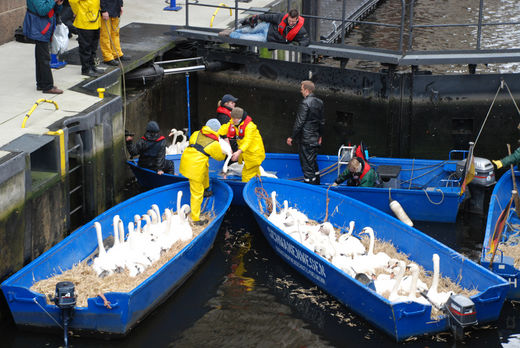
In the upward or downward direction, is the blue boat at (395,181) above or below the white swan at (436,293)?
above

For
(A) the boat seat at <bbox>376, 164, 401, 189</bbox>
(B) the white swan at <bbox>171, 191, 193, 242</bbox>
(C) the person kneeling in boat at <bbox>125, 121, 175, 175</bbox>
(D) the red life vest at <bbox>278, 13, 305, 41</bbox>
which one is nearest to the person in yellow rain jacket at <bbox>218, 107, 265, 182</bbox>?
(C) the person kneeling in boat at <bbox>125, 121, 175, 175</bbox>

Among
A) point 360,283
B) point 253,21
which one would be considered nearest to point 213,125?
point 253,21

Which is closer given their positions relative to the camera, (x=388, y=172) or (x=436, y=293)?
(x=436, y=293)

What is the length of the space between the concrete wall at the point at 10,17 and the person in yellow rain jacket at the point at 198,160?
605 cm

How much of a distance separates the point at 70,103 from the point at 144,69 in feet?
9.43

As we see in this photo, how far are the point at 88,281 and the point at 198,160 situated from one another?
2854mm

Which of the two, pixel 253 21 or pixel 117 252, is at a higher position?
pixel 253 21

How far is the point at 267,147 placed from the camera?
17.1 meters

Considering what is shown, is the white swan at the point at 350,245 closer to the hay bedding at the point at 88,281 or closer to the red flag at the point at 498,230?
the red flag at the point at 498,230

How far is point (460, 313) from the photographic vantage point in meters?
9.82

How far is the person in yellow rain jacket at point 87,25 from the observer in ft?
45.0

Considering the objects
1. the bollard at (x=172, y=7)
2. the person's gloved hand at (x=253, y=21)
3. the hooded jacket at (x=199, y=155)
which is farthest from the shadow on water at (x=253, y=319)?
the bollard at (x=172, y=7)

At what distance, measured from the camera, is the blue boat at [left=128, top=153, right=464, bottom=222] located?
1369 centimetres

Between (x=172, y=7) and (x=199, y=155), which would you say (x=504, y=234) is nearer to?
(x=199, y=155)
